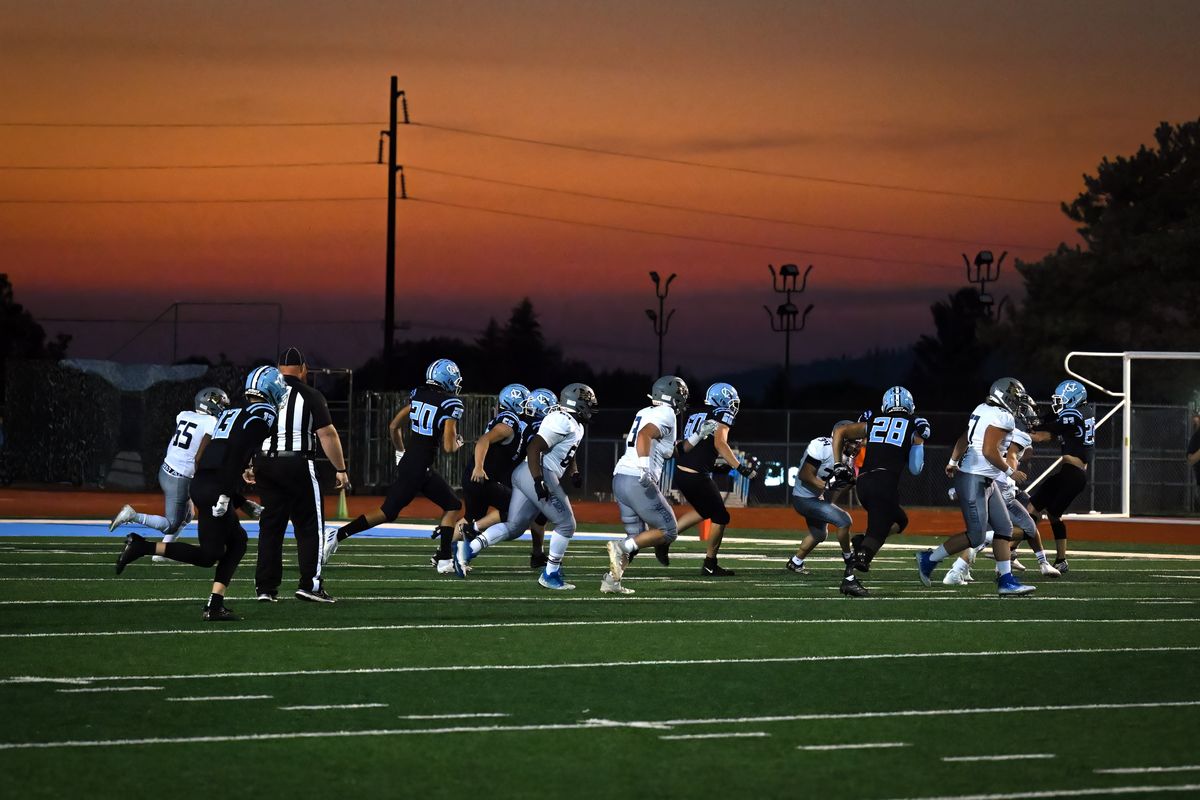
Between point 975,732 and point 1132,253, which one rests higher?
point 1132,253

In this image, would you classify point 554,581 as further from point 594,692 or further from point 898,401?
point 594,692

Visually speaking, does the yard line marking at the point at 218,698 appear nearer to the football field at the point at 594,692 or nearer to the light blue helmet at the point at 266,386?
the football field at the point at 594,692

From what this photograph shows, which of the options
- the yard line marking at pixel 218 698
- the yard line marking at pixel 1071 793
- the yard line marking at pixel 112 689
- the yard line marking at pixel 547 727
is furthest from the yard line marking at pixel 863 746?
the yard line marking at pixel 112 689

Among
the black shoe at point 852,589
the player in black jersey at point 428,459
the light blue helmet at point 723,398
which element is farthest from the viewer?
the light blue helmet at point 723,398

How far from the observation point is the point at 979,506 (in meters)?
15.6

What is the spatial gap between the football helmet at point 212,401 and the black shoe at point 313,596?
3.16 meters

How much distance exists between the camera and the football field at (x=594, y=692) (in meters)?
7.11

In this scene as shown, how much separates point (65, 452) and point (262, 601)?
29213 millimetres

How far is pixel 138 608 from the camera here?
13.1 metres

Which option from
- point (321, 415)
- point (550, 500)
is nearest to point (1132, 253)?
point (550, 500)

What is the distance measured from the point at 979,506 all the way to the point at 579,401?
3513 millimetres

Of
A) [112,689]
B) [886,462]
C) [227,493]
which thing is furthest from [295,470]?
[886,462]

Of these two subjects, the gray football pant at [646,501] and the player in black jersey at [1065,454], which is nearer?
the gray football pant at [646,501]

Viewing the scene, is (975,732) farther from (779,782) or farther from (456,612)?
(456,612)
